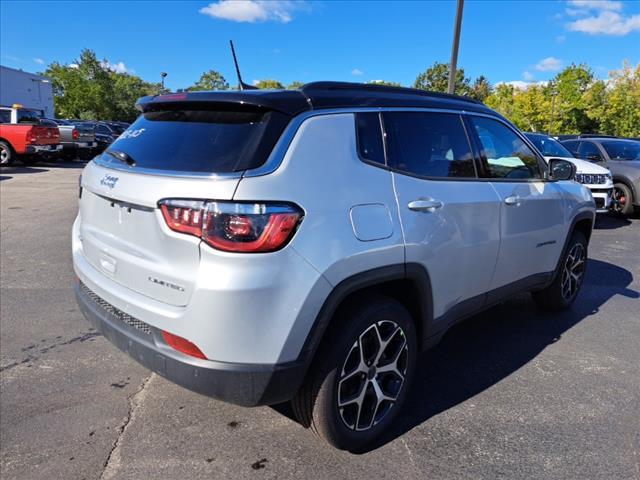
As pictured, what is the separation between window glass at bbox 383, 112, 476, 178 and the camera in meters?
2.77

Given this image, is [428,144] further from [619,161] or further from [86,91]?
[86,91]

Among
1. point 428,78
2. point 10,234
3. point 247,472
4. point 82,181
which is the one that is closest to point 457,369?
point 247,472

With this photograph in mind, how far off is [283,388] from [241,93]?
141cm

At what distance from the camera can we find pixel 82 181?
2.98 meters

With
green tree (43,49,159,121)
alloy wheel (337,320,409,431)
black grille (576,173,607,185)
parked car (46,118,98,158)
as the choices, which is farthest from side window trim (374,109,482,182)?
green tree (43,49,159,121)

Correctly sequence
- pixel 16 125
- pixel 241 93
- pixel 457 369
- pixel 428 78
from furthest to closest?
pixel 428 78 → pixel 16 125 → pixel 457 369 → pixel 241 93

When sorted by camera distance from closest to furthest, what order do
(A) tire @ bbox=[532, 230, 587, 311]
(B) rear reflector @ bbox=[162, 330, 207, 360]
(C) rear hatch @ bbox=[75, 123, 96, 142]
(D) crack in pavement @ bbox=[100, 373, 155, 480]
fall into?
(B) rear reflector @ bbox=[162, 330, 207, 360] < (D) crack in pavement @ bbox=[100, 373, 155, 480] < (A) tire @ bbox=[532, 230, 587, 311] < (C) rear hatch @ bbox=[75, 123, 96, 142]

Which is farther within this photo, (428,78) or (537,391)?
(428,78)

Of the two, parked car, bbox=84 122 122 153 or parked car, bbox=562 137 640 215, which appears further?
parked car, bbox=84 122 122 153

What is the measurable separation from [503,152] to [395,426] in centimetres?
211

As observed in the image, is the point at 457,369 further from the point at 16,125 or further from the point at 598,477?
the point at 16,125

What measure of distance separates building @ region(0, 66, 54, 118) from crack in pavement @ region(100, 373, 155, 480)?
38874mm

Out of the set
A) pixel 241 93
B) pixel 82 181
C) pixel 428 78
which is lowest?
pixel 82 181

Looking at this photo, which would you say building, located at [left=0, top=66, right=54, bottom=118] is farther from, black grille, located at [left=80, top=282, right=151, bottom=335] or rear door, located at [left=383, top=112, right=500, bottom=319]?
rear door, located at [left=383, top=112, right=500, bottom=319]
